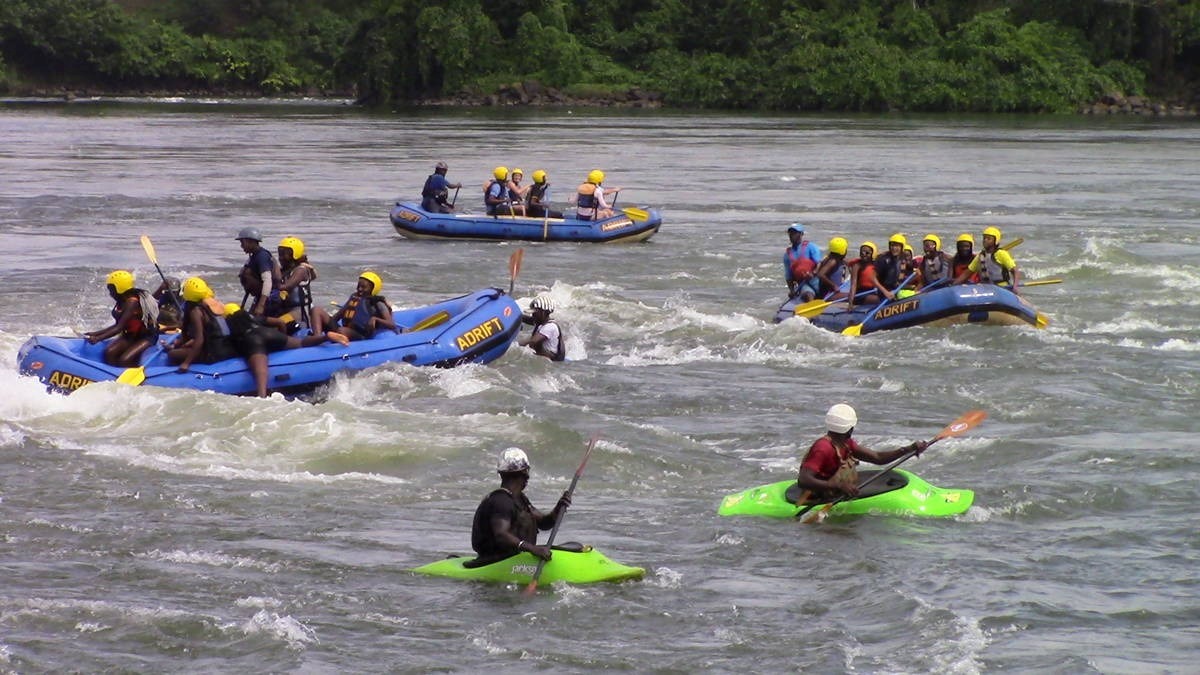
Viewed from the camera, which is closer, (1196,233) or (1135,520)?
(1135,520)

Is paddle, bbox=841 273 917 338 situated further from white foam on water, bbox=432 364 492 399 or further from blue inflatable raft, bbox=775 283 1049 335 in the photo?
white foam on water, bbox=432 364 492 399

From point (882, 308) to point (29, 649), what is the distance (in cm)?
1170

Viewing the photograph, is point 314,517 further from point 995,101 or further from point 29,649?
point 995,101

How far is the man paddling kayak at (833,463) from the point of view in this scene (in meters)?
11.2

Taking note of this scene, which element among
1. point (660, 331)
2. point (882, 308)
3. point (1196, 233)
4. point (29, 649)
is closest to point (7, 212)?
point (660, 331)

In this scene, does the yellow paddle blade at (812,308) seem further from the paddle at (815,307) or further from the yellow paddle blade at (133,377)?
the yellow paddle blade at (133,377)

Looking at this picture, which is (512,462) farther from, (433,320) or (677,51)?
(677,51)

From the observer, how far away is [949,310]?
18266mm

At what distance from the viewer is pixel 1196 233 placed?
2802 centimetres

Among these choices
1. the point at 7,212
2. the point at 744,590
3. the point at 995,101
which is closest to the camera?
the point at 744,590

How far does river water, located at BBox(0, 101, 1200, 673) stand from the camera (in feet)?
29.8

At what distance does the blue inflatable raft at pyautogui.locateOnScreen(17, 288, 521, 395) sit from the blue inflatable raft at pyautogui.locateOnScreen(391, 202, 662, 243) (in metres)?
11.0

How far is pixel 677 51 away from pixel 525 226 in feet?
166

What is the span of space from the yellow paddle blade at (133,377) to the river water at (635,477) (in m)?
0.16
